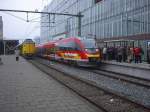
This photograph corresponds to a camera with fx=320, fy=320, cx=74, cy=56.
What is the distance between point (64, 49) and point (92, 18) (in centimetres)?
2644

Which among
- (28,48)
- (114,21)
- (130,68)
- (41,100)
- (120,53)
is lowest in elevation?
(41,100)

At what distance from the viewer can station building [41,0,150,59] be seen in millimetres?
38500

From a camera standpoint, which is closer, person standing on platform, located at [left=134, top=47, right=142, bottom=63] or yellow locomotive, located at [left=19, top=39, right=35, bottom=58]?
person standing on platform, located at [left=134, top=47, right=142, bottom=63]

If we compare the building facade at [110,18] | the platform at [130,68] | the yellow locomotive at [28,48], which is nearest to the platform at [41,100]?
the platform at [130,68]

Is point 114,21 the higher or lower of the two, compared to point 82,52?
higher

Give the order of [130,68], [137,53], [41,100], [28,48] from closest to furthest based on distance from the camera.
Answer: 1. [41,100]
2. [130,68]
3. [137,53]
4. [28,48]

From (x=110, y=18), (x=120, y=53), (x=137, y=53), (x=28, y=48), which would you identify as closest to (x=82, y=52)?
(x=120, y=53)

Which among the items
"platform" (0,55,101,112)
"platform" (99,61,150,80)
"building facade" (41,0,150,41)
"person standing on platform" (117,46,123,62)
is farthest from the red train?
"platform" (0,55,101,112)

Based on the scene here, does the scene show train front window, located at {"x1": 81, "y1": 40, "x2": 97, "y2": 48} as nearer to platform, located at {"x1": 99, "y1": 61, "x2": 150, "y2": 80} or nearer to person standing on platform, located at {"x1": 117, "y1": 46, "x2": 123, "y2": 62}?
platform, located at {"x1": 99, "y1": 61, "x2": 150, "y2": 80}

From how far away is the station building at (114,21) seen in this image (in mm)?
38500

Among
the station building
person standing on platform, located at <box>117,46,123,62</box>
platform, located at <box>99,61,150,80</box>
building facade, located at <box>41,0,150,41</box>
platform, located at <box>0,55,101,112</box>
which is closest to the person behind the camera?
platform, located at <box>0,55,101,112</box>

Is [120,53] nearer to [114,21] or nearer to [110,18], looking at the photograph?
[114,21]

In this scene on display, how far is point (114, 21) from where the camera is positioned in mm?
47906

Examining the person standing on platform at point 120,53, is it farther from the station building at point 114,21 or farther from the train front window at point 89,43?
the train front window at point 89,43
